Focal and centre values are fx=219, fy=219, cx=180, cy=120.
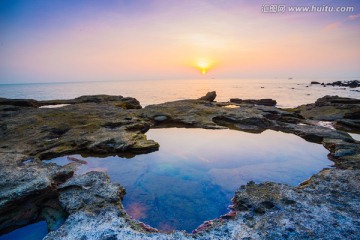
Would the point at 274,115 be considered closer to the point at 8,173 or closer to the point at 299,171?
the point at 299,171

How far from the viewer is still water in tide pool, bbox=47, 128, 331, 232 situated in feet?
35.3

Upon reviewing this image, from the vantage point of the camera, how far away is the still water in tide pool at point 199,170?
1075 cm

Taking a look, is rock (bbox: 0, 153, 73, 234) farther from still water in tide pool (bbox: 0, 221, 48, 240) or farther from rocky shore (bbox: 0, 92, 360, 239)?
still water in tide pool (bbox: 0, 221, 48, 240)

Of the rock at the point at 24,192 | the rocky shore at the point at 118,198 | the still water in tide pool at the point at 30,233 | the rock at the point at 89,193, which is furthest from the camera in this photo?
the rock at the point at 89,193

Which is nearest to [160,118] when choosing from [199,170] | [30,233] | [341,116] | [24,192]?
[199,170]

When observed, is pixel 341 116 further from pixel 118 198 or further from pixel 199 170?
pixel 118 198

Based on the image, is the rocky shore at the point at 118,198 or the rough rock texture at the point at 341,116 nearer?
the rocky shore at the point at 118,198

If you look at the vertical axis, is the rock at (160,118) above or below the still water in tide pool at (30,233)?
above

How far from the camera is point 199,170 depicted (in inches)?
605

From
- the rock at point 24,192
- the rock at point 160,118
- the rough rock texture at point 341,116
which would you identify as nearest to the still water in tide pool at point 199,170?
the rock at point 24,192

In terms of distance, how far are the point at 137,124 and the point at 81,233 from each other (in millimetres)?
16688

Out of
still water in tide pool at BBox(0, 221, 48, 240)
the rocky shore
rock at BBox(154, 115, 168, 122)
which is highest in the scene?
rock at BBox(154, 115, 168, 122)

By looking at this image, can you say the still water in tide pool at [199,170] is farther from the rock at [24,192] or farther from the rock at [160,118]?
the rock at [160,118]

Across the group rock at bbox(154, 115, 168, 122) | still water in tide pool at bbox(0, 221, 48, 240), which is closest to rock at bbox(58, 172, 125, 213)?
still water in tide pool at bbox(0, 221, 48, 240)
